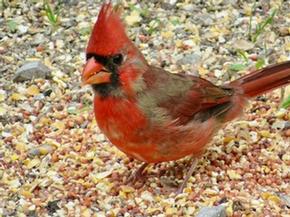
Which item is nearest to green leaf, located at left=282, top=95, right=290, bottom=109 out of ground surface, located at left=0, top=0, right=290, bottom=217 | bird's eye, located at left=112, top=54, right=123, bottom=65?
ground surface, located at left=0, top=0, right=290, bottom=217

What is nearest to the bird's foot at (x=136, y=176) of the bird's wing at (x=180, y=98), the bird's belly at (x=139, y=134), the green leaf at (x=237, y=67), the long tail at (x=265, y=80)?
the bird's belly at (x=139, y=134)

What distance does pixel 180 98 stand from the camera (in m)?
4.10

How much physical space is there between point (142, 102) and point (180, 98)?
0.24 m

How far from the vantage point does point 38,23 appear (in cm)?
545

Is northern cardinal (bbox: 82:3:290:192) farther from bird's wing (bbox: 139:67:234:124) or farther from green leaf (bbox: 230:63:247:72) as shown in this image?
green leaf (bbox: 230:63:247:72)

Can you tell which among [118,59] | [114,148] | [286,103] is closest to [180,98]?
[118,59]

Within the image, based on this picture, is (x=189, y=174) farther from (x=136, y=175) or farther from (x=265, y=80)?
(x=265, y=80)

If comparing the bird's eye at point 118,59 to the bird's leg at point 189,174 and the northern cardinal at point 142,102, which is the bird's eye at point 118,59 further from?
the bird's leg at point 189,174

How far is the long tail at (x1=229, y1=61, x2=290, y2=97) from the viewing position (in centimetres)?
440

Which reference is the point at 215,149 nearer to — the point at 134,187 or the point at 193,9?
the point at 134,187

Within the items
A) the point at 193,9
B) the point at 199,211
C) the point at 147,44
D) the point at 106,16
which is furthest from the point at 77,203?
the point at 193,9

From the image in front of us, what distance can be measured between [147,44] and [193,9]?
0.42 m

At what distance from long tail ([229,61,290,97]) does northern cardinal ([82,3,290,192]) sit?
0.22m

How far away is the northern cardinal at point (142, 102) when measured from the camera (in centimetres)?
380
